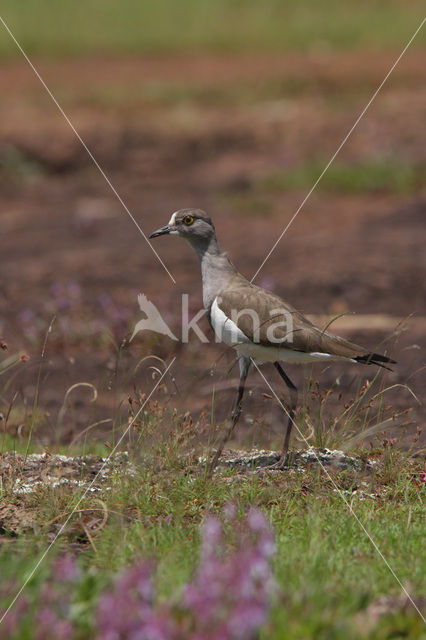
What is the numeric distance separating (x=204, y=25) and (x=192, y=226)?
67.7ft

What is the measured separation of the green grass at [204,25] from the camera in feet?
78.8

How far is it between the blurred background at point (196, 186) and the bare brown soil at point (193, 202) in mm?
40

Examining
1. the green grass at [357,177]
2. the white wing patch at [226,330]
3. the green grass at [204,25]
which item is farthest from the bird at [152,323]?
the green grass at [204,25]

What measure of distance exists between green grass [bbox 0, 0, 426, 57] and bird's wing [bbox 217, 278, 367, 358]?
18497 mm

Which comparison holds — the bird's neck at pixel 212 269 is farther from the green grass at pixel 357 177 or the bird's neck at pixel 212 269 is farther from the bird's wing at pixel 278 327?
the green grass at pixel 357 177

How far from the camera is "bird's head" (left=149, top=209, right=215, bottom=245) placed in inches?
246

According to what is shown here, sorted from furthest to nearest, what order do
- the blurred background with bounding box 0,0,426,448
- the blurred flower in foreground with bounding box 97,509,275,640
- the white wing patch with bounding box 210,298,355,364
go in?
1. the blurred background with bounding box 0,0,426,448
2. the white wing patch with bounding box 210,298,355,364
3. the blurred flower in foreground with bounding box 97,509,275,640

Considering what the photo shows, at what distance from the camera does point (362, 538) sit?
4590 mm

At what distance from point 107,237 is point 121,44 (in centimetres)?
1117

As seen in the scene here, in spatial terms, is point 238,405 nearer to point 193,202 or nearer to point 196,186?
point 193,202

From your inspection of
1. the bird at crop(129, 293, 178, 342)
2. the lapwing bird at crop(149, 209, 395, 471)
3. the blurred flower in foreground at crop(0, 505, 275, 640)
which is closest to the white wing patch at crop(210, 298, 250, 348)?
the lapwing bird at crop(149, 209, 395, 471)

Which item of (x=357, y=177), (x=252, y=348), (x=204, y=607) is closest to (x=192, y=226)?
(x=252, y=348)

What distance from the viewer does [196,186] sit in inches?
677

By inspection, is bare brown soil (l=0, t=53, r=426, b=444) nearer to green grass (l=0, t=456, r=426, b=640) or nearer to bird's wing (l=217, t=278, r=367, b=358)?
bird's wing (l=217, t=278, r=367, b=358)
